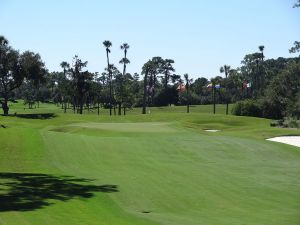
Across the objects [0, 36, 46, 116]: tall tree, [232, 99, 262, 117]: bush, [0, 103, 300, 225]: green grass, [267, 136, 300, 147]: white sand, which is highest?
[0, 36, 46, 116]: tall tree

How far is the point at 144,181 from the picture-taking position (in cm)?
1916

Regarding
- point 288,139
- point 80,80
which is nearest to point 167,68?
point 80,80

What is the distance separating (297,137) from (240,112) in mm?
48664

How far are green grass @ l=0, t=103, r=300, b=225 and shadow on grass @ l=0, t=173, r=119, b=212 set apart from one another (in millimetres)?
31

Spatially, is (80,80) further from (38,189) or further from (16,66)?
(38,189)

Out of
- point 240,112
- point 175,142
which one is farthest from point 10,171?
point 240,112

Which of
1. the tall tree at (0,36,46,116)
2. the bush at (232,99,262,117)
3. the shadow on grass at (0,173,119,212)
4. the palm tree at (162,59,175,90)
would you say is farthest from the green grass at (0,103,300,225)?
the palm tree at (162,59,175,90)

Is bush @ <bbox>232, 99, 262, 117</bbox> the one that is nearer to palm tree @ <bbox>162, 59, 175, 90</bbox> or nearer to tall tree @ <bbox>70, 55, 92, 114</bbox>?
tall tree @ <bbox>70, 55, 92, 114</bbox>

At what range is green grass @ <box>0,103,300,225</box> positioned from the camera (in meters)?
14.1

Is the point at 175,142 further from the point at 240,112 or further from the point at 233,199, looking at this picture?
the point at 240,112

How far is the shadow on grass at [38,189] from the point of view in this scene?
46.9 feet

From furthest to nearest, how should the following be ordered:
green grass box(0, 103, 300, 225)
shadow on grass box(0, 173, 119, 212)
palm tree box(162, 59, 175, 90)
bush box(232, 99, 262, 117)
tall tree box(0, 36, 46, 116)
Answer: palm tree box(162, 59, 175, 90) < bush box(232, 99, 262, 117) < tall tree box(0, 36, 46, 116) < shadow on grass box(0, 173, 119, 212) < green grass box(0, 103, 300, 225)

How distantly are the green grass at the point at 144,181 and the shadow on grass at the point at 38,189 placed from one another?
1.2 inches

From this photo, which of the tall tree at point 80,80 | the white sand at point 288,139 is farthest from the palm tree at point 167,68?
the white sand at point 288,139
